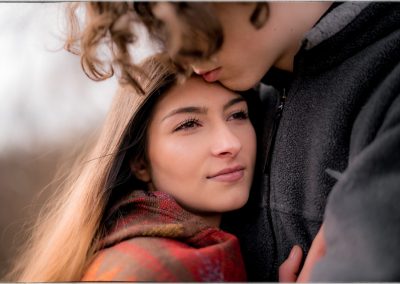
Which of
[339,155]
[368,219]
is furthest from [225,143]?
[368,219]

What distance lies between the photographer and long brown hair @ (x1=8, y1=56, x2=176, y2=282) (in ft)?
4.57

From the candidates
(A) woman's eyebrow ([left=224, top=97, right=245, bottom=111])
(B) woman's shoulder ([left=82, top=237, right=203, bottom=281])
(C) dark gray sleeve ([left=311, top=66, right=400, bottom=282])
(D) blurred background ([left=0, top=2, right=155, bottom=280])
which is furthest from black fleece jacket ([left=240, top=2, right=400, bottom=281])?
(D) blurred background ([left=0, top=2, right=155, bottom=280])

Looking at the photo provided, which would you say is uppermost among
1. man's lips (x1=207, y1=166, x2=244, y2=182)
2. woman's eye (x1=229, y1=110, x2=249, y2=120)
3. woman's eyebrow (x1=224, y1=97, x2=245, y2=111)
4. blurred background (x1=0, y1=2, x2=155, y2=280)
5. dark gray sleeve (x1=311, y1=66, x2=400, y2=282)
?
dark gray sleeve (x1=311, y1=66, x2=400, y2=282)

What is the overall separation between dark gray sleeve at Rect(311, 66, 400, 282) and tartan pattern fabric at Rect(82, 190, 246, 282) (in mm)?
295

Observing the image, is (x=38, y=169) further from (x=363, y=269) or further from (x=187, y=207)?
(x=363, y=269)

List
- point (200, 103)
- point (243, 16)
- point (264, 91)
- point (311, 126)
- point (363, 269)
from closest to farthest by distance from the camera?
point (363, 269), point (243, 16), point (311, 126), point (200, 103), point (264, 91)

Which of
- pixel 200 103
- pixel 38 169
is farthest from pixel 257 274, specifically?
pixel 38 169

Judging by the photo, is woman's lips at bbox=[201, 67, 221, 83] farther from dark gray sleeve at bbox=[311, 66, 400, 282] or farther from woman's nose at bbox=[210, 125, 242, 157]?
dark gray sleeve at bbox=[311, 66, 400, 282]

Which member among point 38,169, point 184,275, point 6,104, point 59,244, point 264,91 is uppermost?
point 264,91

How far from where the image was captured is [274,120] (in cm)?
152

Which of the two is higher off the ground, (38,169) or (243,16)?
(243,16)

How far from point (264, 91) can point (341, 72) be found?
0.54 meters

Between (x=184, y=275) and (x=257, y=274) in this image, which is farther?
(x=257, y=274)

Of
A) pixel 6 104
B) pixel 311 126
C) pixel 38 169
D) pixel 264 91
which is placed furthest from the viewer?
pixel 38 169
